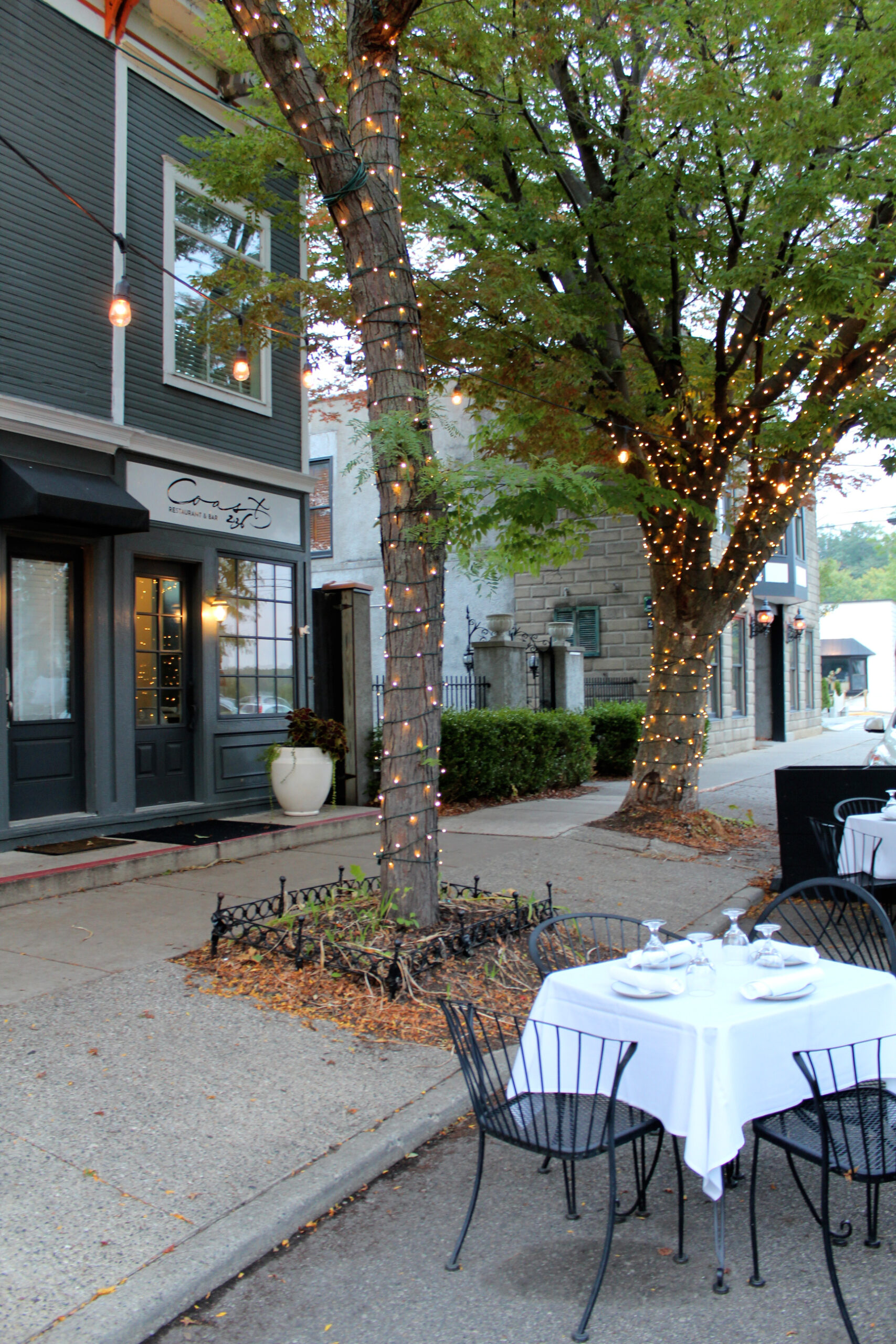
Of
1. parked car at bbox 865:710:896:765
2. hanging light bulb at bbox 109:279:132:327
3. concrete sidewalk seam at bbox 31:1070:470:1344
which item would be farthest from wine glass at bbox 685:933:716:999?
hanging light bulb at bbox 109:279:132:327

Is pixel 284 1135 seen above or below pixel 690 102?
below

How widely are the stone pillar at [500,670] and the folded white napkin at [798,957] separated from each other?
11.4 metres

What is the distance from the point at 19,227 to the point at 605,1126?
29.5ft

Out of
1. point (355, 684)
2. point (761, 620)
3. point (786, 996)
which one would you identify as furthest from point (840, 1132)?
point (761, 620)

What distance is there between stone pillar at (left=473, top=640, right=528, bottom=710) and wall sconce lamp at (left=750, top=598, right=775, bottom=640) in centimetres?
905

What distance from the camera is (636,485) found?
368 inches

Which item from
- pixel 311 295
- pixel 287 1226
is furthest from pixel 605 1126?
pixel 311 295

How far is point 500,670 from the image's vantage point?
15281mm

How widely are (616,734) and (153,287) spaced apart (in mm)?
10011

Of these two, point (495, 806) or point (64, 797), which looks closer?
point (64, 797)

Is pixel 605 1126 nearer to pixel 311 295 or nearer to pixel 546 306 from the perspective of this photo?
pixel 546 306

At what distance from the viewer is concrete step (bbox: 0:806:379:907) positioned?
7520 millimetres

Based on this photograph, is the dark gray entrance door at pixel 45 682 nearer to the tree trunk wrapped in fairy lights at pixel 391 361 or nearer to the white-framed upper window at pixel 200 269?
the white-framed upper window at pixel 200 269

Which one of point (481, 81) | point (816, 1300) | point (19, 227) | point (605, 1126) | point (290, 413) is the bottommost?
point (816, 1300)
